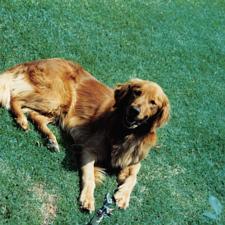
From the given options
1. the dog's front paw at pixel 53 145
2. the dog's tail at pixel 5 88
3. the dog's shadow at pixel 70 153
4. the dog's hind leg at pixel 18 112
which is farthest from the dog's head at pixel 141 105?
the dog's tail at pixel 5 88

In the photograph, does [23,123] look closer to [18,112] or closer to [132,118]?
[18,112]

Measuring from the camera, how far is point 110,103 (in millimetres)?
6535

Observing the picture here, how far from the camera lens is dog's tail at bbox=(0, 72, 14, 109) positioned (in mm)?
6332

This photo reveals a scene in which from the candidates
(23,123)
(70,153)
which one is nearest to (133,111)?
(70,153)

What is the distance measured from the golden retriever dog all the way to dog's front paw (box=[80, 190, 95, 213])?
1 cm

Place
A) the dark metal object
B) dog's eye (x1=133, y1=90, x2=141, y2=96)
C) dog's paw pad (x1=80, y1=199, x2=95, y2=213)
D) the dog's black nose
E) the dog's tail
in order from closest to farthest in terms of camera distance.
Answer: the dark metal object, dog's paw pad (x1=80, y1=199, x2=95, y2=213), the dog's black nose, dog's eye (x1=133, y1=90, x2=141, y2=96), the dog's tail

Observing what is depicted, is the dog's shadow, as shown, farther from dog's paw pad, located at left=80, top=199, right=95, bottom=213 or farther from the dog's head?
the dog's head

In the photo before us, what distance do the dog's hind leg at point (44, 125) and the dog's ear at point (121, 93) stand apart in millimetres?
790

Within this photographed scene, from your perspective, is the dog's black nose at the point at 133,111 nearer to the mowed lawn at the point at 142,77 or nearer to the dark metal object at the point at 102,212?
the mowed lawn at the point at 142,77

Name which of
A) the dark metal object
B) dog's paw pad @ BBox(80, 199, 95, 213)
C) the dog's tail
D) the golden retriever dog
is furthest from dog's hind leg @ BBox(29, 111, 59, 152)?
the dark metal object

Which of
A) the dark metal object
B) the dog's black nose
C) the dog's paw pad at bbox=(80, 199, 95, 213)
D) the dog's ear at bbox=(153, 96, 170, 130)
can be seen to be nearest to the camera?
the dark metal object

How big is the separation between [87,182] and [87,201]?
287mm

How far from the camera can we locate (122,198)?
19.7ft

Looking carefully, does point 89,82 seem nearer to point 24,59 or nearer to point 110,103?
point 110,103
